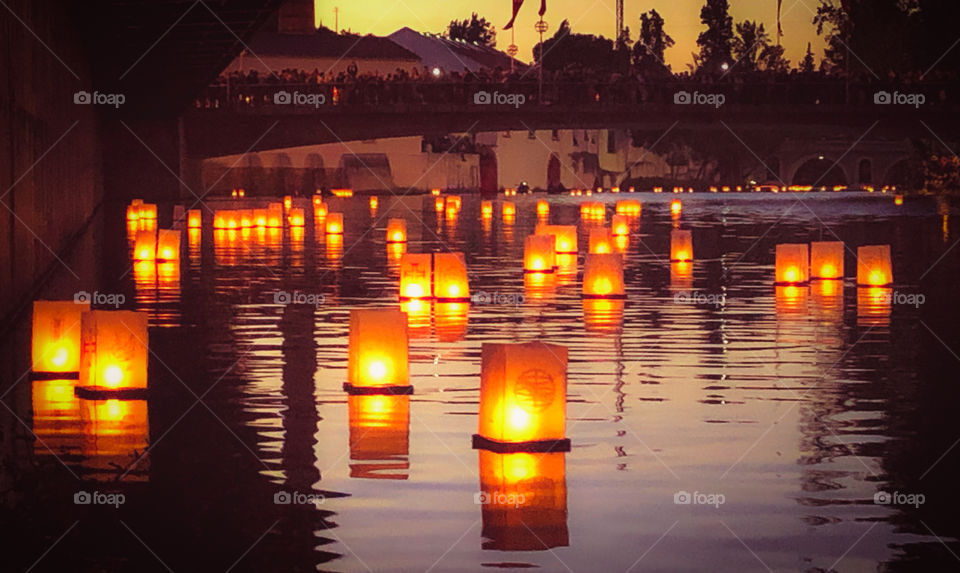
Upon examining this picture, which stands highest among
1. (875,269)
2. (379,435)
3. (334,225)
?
(334,225)

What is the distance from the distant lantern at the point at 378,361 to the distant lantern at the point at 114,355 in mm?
1582

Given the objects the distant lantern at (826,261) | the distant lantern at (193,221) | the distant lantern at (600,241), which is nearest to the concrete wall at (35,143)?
the distant lantern at (193,221)

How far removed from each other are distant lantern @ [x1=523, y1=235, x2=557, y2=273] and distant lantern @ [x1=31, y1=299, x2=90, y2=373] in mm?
16113

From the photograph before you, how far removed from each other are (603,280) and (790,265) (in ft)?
12.8

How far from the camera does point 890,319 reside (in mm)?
22641

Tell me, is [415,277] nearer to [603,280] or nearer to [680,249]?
[603,280]

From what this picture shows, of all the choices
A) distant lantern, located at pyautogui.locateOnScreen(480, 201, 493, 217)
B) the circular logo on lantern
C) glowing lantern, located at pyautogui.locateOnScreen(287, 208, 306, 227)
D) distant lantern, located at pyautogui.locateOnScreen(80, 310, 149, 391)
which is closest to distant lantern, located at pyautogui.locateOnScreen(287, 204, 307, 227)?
glowing lantern, located at pyautogui.locateOnScreen(287, 208, 306, 227)

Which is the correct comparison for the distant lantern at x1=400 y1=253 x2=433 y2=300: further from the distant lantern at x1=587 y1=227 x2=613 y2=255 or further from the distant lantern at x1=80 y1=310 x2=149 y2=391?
the distant lantern at x1=80 y1=310 x2=149 y2=391

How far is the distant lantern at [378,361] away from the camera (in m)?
14.7

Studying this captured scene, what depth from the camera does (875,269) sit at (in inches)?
1104

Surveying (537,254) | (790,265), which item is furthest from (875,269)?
(537,254)

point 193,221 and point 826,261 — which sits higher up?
point 193,221

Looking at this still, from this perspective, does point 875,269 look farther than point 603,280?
Yes

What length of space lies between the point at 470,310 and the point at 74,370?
26.2ft
